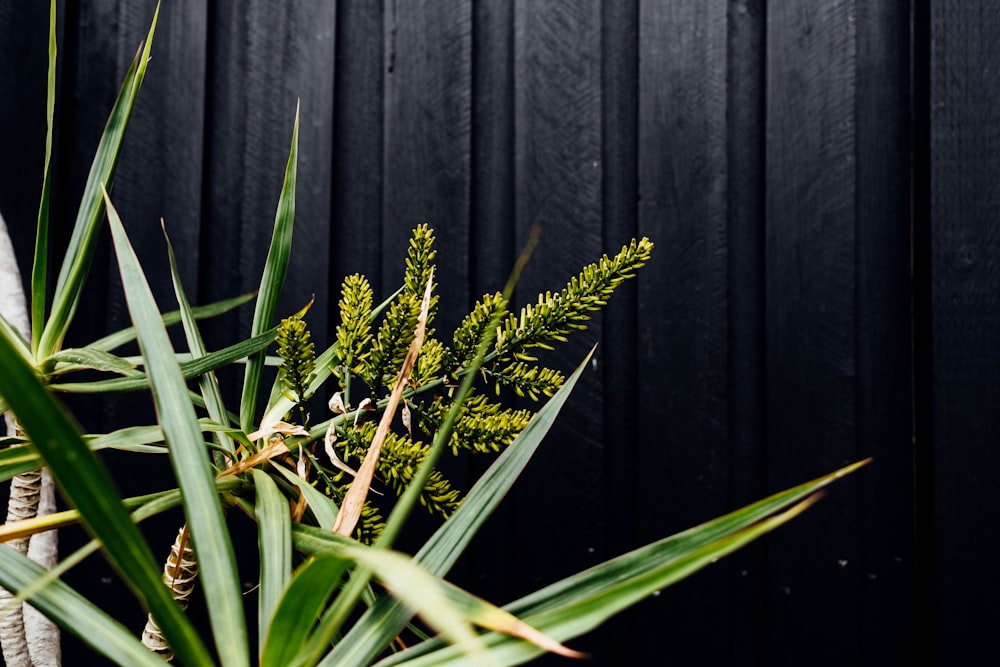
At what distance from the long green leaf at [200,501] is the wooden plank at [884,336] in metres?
0.91

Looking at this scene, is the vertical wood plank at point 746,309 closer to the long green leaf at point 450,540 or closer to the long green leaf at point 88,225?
the long green leaf at point 450,540

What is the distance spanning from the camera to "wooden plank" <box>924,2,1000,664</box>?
945mm

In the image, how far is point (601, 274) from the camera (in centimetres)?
46

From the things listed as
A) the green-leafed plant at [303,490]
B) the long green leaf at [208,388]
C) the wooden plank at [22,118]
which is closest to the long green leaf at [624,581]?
the green-leafed plant at [303,490]

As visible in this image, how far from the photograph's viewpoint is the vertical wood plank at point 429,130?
1.04 meters

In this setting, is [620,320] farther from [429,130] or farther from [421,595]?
[421,595]

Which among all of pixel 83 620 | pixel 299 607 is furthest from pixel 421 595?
pixel 83 620

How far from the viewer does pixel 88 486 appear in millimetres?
300

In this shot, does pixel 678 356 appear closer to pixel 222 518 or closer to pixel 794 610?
pixel 794 610

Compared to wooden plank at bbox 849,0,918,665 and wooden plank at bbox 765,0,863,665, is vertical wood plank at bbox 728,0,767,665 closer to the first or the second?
wooden plank at bbox 765,0,863,665

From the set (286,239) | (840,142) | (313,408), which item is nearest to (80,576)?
(313,408)

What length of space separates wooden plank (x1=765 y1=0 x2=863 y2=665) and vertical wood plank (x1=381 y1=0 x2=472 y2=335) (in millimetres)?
474

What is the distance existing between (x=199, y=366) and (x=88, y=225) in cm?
19

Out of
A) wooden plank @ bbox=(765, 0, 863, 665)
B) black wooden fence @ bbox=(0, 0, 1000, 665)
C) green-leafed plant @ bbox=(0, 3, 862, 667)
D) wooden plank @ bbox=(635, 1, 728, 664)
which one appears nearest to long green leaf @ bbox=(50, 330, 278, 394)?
green-leafed plant @ bbox=(0, 3, 862, 667)
